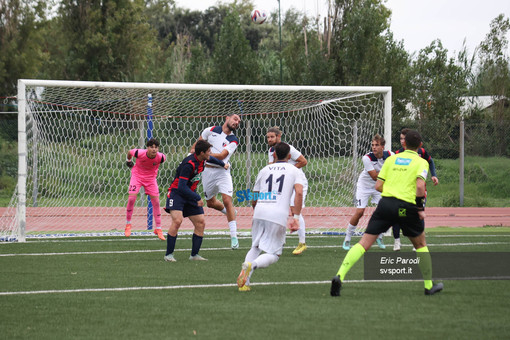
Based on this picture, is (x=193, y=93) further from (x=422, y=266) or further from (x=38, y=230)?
(x=422, y=266)

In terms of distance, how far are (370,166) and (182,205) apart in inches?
123

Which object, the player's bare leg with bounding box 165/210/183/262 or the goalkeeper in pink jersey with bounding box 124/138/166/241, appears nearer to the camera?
the player's bare leg with bounding box 165/210/183/262

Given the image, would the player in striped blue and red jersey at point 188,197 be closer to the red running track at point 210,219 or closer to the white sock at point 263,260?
the white sock at point 263,260

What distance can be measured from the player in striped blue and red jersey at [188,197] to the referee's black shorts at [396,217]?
316 centimetres

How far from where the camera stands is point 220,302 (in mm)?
6973

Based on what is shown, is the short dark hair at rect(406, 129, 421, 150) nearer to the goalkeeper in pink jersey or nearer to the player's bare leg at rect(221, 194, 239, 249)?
the player's bare leg at rect(221, 194, 239, 249)

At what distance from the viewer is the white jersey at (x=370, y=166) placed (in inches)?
448

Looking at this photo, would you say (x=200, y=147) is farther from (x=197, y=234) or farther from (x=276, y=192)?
(x=276, y=192)

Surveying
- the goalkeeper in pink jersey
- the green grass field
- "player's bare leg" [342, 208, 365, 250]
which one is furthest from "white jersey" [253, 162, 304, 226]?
the goalkeeper in pink jersey

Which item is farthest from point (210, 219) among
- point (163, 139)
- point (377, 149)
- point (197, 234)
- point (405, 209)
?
point (405, 209)

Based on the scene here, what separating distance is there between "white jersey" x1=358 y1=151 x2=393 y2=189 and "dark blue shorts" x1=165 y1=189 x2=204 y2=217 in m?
2.87

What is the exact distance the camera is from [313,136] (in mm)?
17328

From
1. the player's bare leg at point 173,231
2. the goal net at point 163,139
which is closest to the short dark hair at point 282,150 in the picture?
the player's bare leg at point 173,231

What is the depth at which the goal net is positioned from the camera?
1491 centimetres
